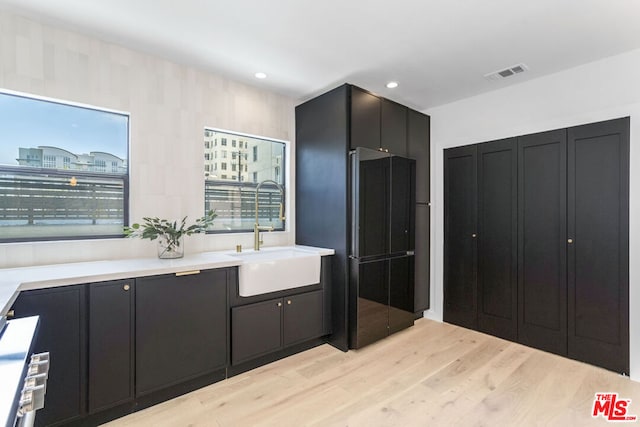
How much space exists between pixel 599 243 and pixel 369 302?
2.03 meters

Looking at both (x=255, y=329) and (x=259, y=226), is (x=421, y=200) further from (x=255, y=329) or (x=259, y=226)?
(x=255, y=329)

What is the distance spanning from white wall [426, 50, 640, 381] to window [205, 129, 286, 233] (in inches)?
76.2

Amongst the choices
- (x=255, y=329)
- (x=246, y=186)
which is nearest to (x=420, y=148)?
(x=246, y=186)

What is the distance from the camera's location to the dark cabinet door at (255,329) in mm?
2381

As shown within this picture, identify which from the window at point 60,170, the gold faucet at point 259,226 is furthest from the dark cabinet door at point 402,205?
the window at point 60,170

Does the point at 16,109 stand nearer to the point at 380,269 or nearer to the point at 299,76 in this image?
the point at 299,76

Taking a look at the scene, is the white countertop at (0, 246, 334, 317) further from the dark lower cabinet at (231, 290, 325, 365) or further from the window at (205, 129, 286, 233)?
the window at (205, 129, 286, 233)

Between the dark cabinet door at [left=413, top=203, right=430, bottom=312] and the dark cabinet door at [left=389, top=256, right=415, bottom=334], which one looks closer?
the dark cabinet door at [left=389, top=256, right=415, bottom=334]

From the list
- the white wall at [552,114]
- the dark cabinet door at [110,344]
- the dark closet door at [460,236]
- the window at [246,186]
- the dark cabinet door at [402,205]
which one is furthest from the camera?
the dark closet door at [460,236]

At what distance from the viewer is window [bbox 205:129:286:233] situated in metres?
3.01

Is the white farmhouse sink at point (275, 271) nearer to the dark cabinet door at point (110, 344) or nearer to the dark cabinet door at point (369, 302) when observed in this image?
the dark cabinet door at point (369, 302)

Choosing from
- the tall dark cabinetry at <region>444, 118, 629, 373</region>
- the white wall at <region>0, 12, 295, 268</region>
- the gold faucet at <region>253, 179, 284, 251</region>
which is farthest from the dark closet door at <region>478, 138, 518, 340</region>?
the white wall at <region>0, 12, 295, 268</region>

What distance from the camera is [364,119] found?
9.87 ft

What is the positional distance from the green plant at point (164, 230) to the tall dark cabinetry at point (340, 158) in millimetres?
1080
